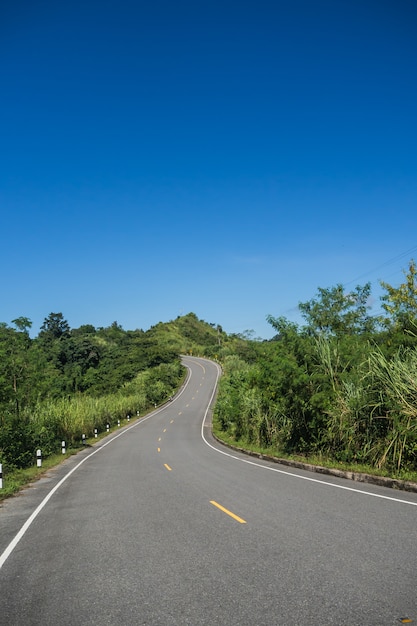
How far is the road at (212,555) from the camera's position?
3.99m

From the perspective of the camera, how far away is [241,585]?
450cm

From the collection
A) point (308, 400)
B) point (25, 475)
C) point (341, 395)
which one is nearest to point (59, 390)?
point (25, 475)

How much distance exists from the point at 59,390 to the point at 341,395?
4004 cm

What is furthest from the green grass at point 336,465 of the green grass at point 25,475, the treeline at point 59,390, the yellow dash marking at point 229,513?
the treeline at point 59,390

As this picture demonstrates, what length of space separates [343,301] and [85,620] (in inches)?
1986

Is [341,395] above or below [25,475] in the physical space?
above

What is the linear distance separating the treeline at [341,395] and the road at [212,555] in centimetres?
179

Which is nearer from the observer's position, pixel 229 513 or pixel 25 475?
pixel 229 513

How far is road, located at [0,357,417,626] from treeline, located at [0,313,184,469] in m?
7.97

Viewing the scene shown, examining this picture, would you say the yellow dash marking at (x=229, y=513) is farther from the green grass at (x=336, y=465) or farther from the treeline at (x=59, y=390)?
the treeline at (x=59, y=390)

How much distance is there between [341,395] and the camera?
48.0ft

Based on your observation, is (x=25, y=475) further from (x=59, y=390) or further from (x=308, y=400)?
(x=59, y=390)

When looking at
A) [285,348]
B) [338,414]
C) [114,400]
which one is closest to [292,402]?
[285,348]

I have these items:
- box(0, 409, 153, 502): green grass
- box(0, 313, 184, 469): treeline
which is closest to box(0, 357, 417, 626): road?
box(0, 409, 153, 502): green grass
